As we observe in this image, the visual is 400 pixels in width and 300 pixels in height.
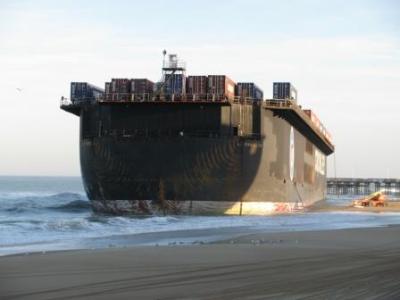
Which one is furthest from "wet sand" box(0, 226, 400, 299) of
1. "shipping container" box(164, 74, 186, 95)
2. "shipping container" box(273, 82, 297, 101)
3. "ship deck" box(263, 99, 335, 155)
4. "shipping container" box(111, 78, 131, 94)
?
"shipping container" box(273, 82, 297, 101)

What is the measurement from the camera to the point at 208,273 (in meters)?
12.7

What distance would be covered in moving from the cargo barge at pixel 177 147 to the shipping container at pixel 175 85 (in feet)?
0.24

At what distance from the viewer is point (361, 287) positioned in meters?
10.8

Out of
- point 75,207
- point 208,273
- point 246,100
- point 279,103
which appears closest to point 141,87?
point 246,100

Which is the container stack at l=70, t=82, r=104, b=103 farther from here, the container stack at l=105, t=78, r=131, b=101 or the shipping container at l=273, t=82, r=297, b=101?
the shipping container at l=273, t=82, r=297, b=101

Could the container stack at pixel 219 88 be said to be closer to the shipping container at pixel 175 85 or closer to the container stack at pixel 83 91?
the shipping container at pixel 175 85

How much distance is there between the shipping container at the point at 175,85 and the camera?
150 feet

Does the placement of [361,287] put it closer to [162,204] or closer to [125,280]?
[125,280]

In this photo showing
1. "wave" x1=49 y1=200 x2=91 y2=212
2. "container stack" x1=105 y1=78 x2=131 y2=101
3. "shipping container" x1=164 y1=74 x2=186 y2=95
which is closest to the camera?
"container stack" x1=105 y1=78 x2=131 y2=101

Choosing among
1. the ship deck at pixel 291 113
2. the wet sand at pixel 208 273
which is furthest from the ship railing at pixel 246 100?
the wet sand at pixel 208 273

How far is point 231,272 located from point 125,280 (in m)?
2.35

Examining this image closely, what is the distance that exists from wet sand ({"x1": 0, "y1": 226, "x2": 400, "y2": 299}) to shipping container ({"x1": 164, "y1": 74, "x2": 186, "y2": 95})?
2735cm

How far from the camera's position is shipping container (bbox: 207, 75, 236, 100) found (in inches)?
1753

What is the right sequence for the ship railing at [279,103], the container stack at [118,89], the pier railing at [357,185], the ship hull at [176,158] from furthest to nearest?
the pier railing at [357,185], the ship railing at [279,103], the container stack at [118,89], the ship hull at [176,158]
